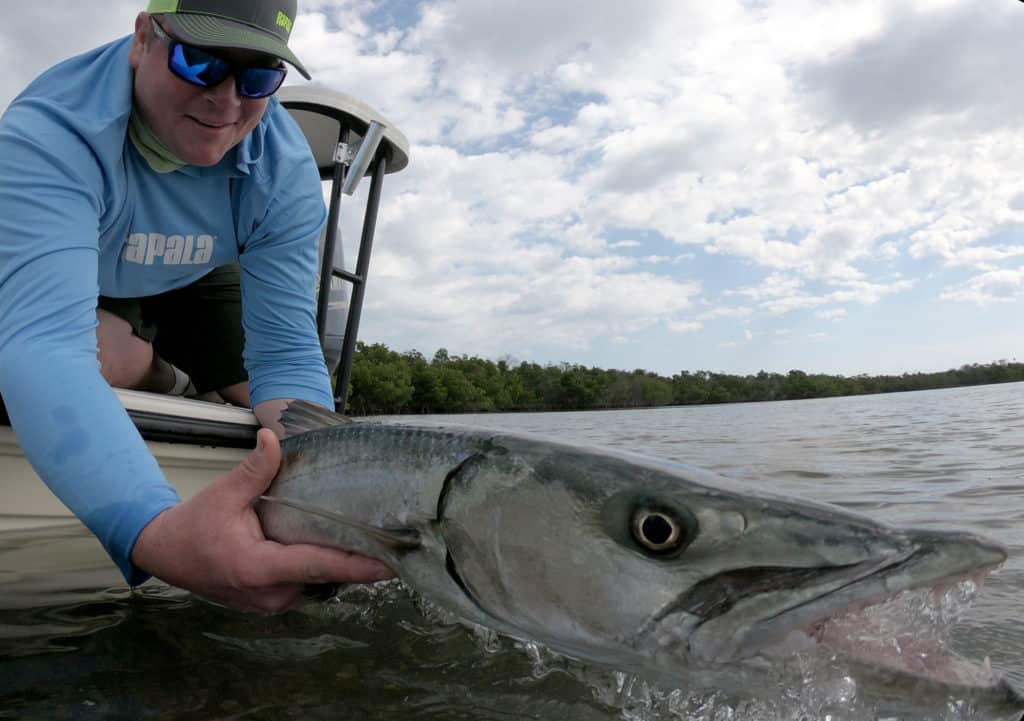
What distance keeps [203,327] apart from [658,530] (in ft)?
9.53

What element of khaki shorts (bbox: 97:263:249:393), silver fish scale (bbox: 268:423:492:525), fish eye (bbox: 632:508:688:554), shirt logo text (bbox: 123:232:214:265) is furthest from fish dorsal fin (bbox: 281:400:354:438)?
khaki shorts (bbox: 97:263:249:393)

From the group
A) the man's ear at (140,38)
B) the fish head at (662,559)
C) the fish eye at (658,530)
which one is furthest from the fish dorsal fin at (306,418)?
the man's ear at (140,38)

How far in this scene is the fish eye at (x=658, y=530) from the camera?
136 centimetres

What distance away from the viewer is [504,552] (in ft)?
4.90

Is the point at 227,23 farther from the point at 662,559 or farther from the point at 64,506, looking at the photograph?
the point at 662,559

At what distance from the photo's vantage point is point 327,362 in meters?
4.70

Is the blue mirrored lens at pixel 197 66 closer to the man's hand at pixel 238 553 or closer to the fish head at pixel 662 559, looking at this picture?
the man's hand at pixel 238 553

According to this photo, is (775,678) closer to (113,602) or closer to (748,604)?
(748,604)

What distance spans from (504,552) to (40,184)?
165cm

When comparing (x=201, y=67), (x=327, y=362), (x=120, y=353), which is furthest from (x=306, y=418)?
(x=327, y=362)

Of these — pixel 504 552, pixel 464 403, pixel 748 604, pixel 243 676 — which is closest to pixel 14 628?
pixel 243 676

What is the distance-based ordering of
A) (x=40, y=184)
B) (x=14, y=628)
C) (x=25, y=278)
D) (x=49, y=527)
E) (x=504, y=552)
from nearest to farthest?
1. (x=504, y=552)
2. (x=25, y=278)
3. (x=40, y=184)
4. (x=14, y=628)
5. (x=49, y=527)

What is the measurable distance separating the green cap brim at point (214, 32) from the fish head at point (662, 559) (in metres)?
1.50

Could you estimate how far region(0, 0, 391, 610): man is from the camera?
173cm
